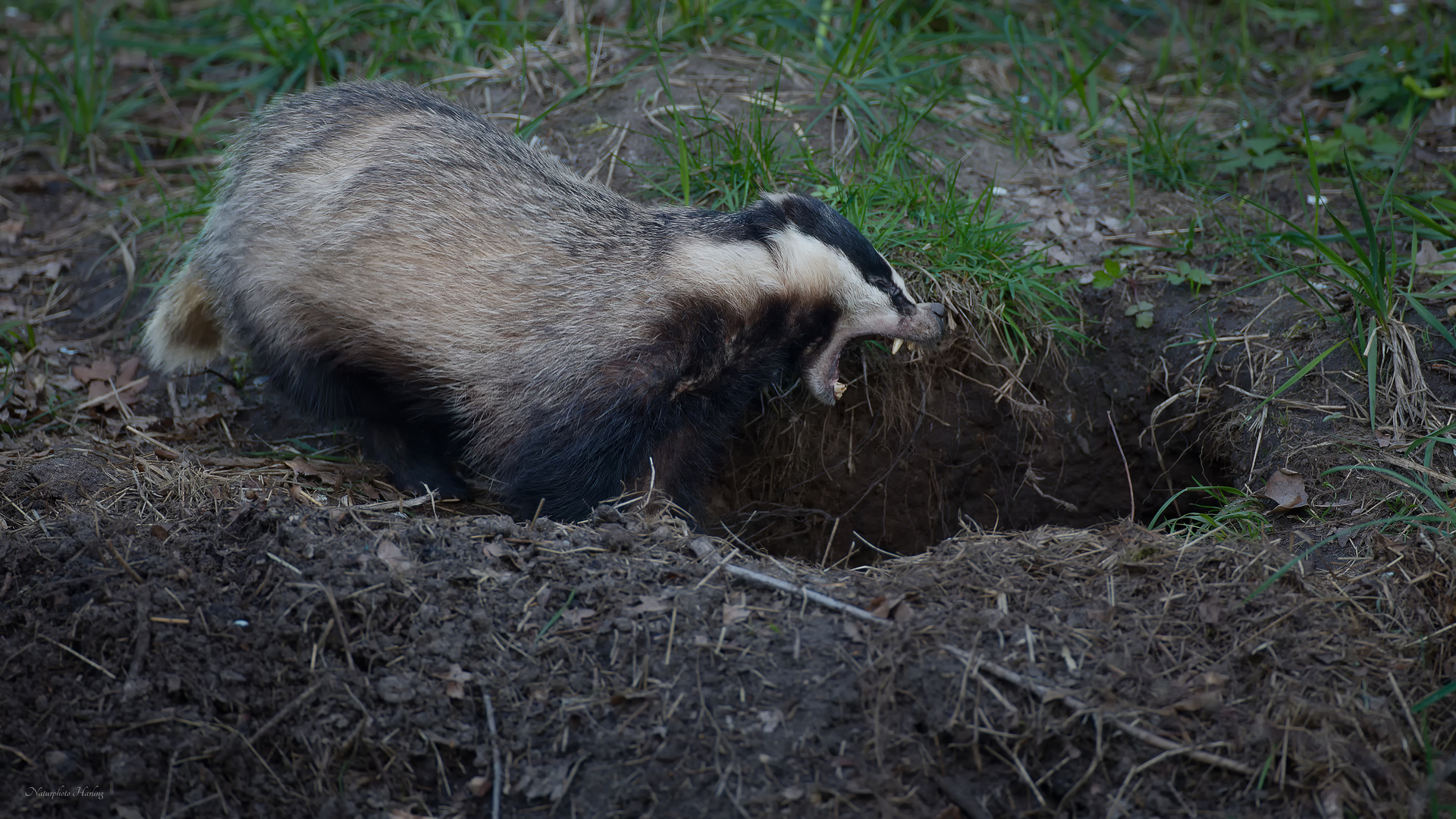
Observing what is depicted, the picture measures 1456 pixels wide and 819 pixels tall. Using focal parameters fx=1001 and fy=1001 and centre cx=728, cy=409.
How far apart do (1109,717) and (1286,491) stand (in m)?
1.64

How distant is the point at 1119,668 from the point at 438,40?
489 centimetres

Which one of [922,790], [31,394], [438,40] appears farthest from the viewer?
[438,40]

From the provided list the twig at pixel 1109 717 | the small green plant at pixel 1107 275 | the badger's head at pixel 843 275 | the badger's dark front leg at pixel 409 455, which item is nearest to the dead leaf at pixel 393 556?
the badger's dark front leg at pixel 409 455

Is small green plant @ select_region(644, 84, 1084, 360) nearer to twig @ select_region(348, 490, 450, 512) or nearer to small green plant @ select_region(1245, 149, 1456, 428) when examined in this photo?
small green plant @ select_region(1245, 149, 1456, 428)

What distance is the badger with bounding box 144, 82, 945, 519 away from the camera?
3625 mm

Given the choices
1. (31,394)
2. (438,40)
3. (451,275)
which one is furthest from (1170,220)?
(31,394)

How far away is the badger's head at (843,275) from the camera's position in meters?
3.67

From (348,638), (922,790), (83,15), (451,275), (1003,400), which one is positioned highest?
(83,15)

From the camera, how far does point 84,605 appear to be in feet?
8.94

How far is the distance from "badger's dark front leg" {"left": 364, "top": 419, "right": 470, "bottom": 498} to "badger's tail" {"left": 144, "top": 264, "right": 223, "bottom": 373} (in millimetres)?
788

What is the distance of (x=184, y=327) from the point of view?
4.28 metres

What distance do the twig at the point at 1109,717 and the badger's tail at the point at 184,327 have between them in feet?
10.9

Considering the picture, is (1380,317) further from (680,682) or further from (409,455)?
(409,455)

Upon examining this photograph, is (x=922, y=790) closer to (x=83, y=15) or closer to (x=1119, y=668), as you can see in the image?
(x=1119, y=668)
